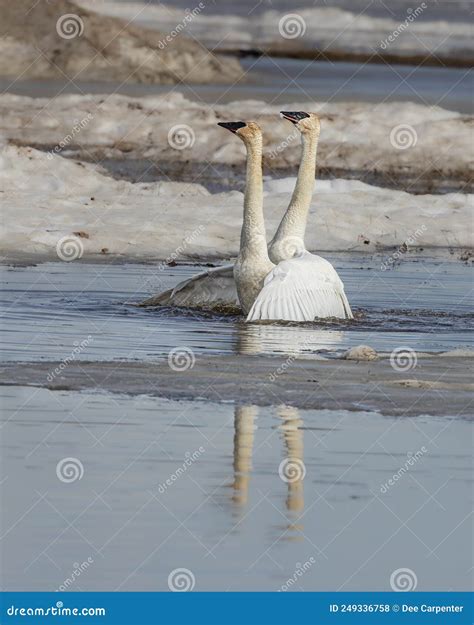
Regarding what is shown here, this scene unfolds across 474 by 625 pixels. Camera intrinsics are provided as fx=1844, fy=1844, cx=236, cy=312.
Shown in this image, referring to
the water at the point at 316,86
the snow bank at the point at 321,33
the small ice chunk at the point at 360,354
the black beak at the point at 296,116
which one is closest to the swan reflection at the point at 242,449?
the small ice chunk at the point at 360,354

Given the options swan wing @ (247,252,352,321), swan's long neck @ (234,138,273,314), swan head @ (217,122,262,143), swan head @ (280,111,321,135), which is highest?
swan head @ (280,111,321,135)

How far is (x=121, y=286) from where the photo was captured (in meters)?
17.4

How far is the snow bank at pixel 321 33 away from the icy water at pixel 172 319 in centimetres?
4541

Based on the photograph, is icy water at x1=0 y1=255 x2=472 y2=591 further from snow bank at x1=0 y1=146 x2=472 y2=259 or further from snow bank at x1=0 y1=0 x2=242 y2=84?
snow bank at x1=0 y1=0 x2=242 y2=84

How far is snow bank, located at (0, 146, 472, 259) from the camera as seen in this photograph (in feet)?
68.4

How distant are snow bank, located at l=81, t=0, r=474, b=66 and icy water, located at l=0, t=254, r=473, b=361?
45.4 m

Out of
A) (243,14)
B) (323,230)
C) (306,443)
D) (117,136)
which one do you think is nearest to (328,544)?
(306,443)

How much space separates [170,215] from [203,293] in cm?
733

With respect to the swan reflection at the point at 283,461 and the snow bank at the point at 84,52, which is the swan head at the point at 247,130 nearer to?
the swan reflection at the point at 283,461

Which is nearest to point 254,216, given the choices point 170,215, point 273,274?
point 273,274

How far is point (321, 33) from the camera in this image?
245 ft

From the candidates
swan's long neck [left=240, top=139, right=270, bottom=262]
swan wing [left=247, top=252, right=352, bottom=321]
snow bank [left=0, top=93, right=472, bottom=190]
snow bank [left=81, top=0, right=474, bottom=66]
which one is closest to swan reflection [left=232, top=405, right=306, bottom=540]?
swan wing [left=247, top=252, right=352, bottom=321]

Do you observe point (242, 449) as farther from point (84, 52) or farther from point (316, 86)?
point (84, 52)

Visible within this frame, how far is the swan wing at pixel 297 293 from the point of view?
14.5 m
